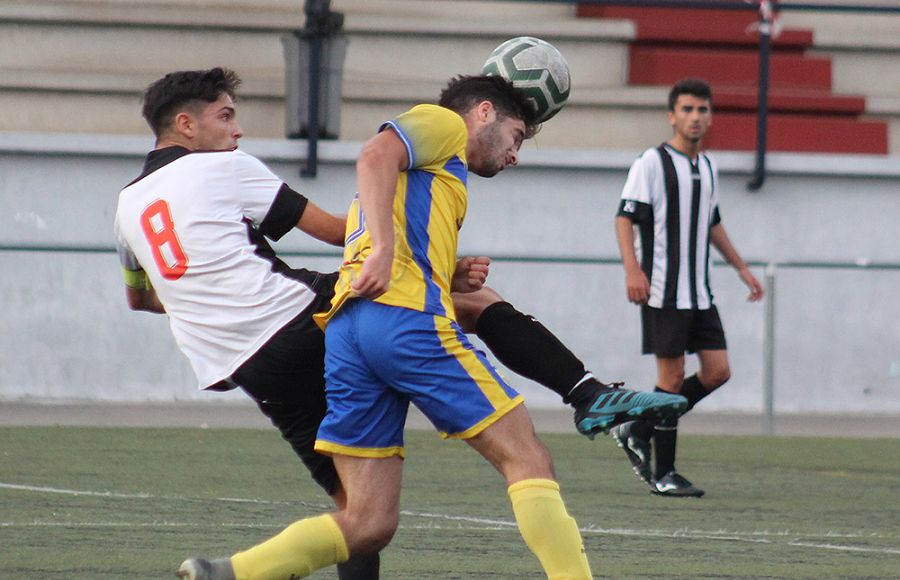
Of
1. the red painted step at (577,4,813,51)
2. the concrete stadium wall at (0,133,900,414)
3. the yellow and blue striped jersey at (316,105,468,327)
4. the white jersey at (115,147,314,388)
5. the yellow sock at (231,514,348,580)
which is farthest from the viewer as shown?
A: the red painted step at (577,4,813,51)

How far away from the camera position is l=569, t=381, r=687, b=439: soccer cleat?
4723 millimetres

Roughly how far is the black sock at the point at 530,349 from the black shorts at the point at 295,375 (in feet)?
1.63

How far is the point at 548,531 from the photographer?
179 inches

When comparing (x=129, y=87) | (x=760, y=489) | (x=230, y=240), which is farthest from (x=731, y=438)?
(x=230, y=240)

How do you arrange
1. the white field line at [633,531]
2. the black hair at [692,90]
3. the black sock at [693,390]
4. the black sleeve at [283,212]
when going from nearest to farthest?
the black sleeve at [283,212]
the white field line at [633,531]
the black hair at [692,90]
the black sock at [693,390]

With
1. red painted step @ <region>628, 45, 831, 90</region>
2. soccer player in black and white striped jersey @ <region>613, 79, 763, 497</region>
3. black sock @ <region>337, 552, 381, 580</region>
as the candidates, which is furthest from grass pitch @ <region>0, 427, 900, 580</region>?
red painted step @ <region>628, 45, 831, 90</region>

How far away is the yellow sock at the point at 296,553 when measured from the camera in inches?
→ 178

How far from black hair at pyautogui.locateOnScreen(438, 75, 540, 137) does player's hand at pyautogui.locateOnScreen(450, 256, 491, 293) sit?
0.43m

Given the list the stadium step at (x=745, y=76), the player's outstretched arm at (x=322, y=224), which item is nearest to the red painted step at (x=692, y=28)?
the stadium step at (x=745, y=76)

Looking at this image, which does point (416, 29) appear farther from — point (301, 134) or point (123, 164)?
point (123, 164)

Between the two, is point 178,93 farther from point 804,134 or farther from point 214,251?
point 804,134

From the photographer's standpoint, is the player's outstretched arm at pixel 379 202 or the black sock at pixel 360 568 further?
the black sock at pixel 360 568

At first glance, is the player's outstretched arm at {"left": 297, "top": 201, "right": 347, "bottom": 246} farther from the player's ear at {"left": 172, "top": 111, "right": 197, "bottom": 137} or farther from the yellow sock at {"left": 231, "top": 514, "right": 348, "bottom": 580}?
the yellow sock at {"left": 231, "top": 514, "right": 348, "bottom": 580}

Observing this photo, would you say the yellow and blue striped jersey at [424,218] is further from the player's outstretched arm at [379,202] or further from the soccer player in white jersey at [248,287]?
the soccer player in white jersey at [248,287]
